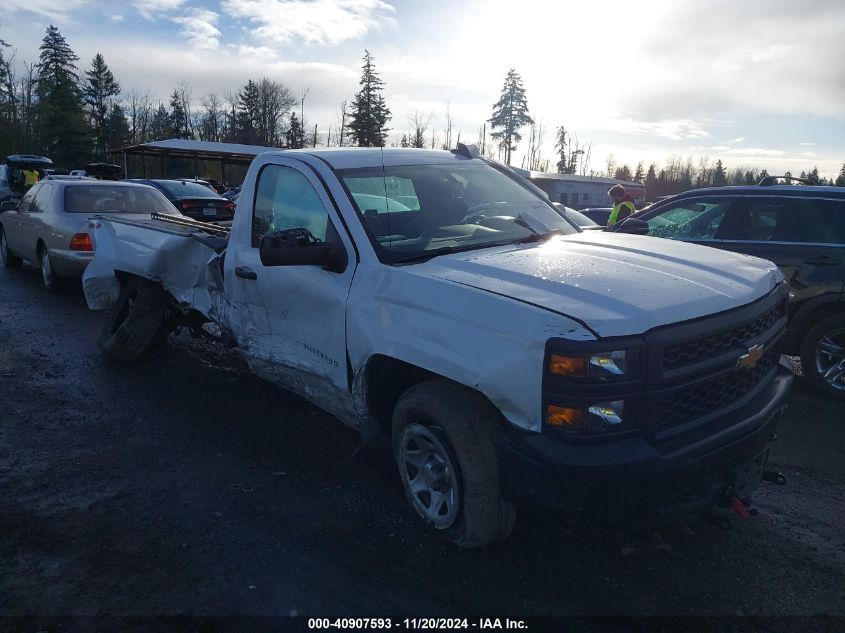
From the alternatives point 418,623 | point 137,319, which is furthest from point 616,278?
point 137,319

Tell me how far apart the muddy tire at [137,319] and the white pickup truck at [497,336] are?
1839mm

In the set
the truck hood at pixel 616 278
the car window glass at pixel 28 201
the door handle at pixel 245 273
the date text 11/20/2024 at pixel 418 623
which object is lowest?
the date text 11/20/2024 at pixel 418 623

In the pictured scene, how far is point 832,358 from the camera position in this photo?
5.59 m

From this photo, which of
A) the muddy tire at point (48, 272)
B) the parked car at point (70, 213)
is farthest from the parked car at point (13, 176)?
the muddy tire at point (48, 272)

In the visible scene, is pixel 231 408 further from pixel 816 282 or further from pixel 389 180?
pixel 816 282

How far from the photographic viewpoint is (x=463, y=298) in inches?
111

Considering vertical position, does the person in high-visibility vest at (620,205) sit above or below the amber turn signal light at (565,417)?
above

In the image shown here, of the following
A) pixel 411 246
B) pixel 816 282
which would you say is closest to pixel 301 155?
pixel 411 246

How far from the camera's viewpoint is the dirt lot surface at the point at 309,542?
2.79 m

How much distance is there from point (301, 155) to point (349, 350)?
1458 millimetres

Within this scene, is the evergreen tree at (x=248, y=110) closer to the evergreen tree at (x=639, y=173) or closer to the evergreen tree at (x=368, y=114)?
the evergreen tree at (x=368, y=114)

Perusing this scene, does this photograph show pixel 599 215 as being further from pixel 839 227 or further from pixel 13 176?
pixel 13 176

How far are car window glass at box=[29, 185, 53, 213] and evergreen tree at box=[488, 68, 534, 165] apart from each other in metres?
60.6

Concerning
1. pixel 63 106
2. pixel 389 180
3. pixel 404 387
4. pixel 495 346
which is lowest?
pixel 404 387
